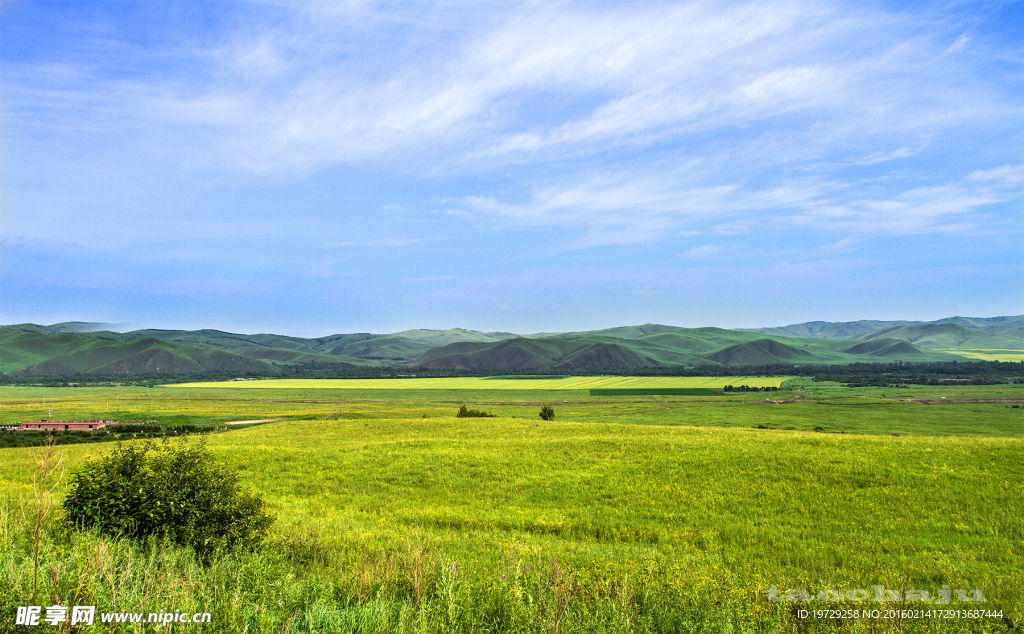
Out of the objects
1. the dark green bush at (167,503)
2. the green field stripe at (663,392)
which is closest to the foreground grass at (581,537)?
the dark green bush at (167,503)

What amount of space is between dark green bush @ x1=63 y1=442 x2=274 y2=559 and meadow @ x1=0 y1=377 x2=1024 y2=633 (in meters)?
0.81

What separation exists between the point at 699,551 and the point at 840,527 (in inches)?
293

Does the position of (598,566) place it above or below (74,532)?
below

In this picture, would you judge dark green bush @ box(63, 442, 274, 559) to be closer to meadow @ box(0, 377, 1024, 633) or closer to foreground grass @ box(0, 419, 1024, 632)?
meadow @ box(0, 377, 1024, 633)

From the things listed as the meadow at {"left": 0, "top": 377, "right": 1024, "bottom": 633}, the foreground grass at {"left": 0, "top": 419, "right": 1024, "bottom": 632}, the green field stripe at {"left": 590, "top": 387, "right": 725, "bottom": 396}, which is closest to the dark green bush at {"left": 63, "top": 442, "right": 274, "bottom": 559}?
the meadow at {"left": 0, "top": 377, "right": 1024, "bottom": 633}

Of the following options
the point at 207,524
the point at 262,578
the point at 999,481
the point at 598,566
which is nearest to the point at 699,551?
the point at 598,566

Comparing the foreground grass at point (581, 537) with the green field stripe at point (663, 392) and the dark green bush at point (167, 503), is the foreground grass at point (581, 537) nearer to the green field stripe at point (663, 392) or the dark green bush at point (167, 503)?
the dark green bush at point (167, 503)

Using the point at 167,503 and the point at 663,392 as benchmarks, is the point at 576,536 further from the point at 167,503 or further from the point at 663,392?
the point at 663,392

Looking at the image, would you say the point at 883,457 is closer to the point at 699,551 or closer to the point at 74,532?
the point at 699,551

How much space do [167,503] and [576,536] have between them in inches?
500

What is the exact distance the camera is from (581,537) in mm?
18828

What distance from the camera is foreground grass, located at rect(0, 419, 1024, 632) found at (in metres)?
8.73

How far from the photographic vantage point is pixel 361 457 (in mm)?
35250

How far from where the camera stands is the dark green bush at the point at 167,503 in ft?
42.2
